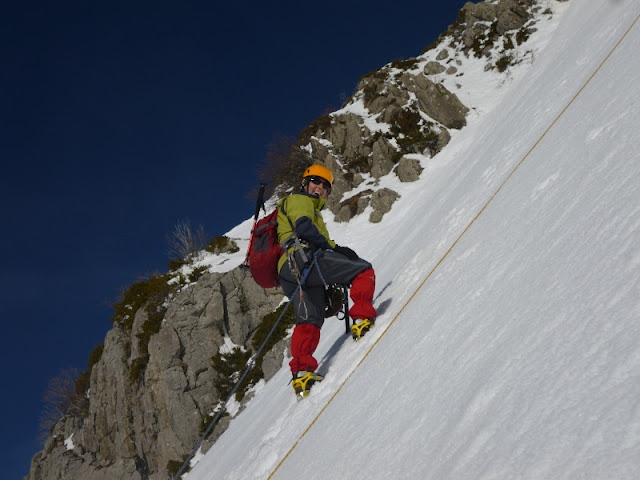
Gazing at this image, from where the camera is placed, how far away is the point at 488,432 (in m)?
1.23

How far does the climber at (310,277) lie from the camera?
3.66 m

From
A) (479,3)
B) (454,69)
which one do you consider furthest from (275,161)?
(479,3)

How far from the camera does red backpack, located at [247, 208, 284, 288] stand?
4066 mm

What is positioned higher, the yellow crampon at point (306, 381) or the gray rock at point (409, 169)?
the gray rock at point (409, 169)

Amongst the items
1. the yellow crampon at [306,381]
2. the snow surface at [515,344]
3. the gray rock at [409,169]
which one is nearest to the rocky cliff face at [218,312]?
the gray rock at [409,169]

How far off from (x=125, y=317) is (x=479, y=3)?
2054 centimetres

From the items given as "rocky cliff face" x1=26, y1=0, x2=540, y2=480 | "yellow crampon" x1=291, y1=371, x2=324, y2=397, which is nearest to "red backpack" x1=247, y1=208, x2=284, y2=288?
"yellow crampon" x1=291, y1=371, x2=324, y2=397

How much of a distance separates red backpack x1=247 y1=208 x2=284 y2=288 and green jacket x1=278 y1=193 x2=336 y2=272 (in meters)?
0.10

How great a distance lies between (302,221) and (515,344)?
2465 millimetres

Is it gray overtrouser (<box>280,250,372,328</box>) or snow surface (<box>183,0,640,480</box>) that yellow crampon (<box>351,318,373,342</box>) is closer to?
snow surface (<box>183,0,640,480</box>)

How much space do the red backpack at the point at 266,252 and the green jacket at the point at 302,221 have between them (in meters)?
0.10

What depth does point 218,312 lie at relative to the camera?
13.1m

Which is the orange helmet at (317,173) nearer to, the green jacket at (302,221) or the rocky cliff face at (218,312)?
the green jacket at (302,221)

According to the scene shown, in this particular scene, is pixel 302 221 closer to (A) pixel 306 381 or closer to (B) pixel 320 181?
(B) pixel 320 181
